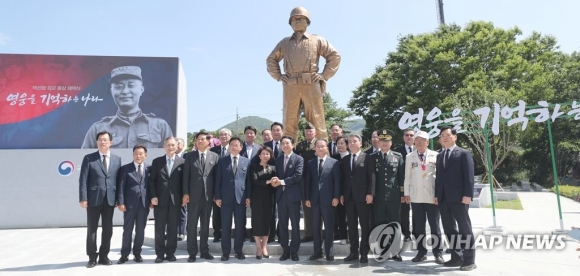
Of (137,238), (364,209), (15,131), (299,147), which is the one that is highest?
(15,131)

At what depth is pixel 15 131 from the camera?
33.0 feet

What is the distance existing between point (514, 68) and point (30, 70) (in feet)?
71.0

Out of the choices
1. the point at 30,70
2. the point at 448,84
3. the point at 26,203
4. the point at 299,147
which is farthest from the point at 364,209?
the point at 448,84

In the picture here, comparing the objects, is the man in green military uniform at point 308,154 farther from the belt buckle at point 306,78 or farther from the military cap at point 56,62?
the military cap at point 56,62

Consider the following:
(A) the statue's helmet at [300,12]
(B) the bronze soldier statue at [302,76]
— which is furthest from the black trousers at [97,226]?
Result: (A) the statue's helmet at [300,12]

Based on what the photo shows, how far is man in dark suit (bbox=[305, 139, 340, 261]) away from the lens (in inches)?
189

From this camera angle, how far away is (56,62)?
10.4m

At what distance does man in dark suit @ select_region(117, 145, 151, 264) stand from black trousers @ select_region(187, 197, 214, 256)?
1.90 feet

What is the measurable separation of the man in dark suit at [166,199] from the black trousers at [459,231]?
131 inches

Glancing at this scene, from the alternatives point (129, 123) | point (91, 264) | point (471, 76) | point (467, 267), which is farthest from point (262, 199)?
point (471, 76)

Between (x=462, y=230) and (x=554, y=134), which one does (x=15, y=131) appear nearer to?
(x=462, y=230)

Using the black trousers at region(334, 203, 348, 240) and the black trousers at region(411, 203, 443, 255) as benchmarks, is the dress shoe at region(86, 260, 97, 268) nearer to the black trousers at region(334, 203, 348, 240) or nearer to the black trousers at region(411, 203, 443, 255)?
the black trousers at region(334, 203, 348, 240)

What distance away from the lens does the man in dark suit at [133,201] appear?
4.92m

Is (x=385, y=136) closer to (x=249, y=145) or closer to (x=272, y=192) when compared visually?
(x=272, y=192)
